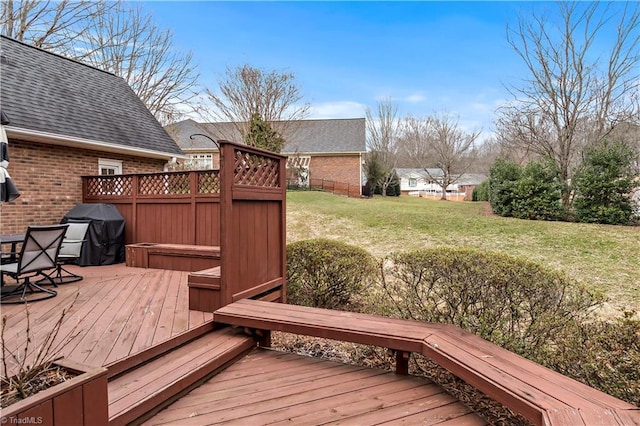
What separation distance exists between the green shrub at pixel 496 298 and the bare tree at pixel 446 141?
2629 centimetres

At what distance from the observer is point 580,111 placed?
42.6 ft

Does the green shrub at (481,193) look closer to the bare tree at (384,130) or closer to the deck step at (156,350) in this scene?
the bare tree at (384,130)

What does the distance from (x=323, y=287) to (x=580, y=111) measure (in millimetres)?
13463

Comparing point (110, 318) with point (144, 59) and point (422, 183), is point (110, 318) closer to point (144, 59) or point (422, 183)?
point (144, 59)

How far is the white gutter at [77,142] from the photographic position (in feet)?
20.5

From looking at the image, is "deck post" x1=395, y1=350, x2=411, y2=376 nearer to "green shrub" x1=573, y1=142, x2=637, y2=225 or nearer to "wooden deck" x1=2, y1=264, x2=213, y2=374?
"wooden deck" x1=2, y1=264, x2=213, y2=374

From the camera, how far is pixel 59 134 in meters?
6.82

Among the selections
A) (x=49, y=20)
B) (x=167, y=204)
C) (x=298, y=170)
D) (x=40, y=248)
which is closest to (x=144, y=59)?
(x=49, y=20)

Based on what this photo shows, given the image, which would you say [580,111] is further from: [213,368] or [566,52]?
[213,368]

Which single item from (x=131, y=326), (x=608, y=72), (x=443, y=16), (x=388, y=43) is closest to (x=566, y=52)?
(x=608, y=72)

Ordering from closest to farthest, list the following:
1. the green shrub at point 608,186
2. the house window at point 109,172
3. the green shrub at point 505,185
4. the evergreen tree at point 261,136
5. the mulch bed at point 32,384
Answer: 1. the mulch bed at point 32,384
2. the house window at point 109,172
3. the green shrub at point 608,186
4. the green shrub at point 505,185
5. the evergreen tree at point 261,136

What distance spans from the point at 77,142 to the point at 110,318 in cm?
A: 538

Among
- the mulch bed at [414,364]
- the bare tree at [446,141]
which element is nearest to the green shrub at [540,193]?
the mulch bed at [414,364]

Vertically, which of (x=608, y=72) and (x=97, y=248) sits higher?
(x=608, y=72)
